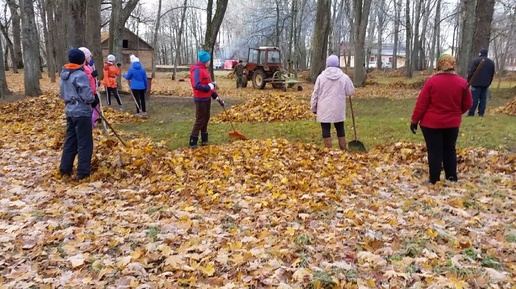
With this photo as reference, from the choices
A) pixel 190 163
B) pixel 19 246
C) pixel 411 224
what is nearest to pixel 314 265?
pixel 411 224

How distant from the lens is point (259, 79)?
889 inches

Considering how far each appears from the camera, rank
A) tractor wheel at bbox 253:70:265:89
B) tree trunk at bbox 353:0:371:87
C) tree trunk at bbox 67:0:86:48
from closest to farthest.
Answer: tree trunk at bbox 67:0:86:48 → tractor wheel at bbox 253:70:265:89 → tree trunk at bbox 353:0:371:87

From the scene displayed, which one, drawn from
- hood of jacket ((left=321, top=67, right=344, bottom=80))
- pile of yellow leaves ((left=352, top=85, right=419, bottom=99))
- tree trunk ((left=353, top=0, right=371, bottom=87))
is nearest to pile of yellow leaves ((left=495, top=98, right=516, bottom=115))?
pile of yellow leaves ((left=352, top=85, right=419, bottom=99))

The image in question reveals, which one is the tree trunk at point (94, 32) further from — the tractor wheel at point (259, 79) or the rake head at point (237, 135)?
the rake head at point (237, 135)

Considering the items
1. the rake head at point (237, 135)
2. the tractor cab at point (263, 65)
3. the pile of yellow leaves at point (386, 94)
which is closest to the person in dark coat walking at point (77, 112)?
the rake head at point (237, 135)

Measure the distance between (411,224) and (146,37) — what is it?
3143 inches

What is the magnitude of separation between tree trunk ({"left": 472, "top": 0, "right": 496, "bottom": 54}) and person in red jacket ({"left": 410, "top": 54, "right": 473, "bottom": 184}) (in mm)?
10105

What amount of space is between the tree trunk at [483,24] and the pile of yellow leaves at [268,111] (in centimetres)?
666

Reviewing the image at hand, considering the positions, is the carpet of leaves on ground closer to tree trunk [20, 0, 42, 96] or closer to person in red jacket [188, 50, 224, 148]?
person in red jacket [188, 50, 224, 148]

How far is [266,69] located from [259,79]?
0.63 meters

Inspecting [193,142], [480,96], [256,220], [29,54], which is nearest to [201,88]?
[193,142]

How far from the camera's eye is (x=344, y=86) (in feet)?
24.5

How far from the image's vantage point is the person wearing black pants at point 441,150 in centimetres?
577

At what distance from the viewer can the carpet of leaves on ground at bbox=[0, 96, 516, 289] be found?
3488 millimetres
